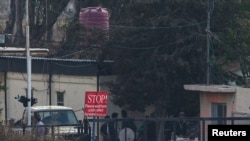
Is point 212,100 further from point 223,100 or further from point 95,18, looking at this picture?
point 95,18

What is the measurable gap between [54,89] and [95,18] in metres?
5.48

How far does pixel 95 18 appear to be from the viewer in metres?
37.2

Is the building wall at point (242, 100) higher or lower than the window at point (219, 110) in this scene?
higher

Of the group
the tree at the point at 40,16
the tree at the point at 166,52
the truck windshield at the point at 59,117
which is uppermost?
the tree at the point at 40,16

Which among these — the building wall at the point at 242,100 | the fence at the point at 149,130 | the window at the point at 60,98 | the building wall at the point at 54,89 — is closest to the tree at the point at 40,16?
the building wall at the point at 54,89

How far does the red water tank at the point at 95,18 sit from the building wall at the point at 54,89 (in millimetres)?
2839

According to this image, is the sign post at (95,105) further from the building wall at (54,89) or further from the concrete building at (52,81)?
the building wall at (54,89)

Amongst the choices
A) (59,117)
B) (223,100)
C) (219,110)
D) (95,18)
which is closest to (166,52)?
(95,18)

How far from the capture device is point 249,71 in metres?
38.1

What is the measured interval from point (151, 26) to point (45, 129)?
17.7m

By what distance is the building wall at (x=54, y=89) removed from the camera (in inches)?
1567

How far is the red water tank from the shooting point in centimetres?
3678

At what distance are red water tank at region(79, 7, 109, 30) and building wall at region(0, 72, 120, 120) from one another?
284 cm

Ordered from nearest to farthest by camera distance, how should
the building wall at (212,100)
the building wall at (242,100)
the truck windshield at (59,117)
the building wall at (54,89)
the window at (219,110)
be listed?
the truck windshield at (59,117), the building wall at (242,100), the building wall at (212,100), the window at (219,110), the building wall at (54,89)
